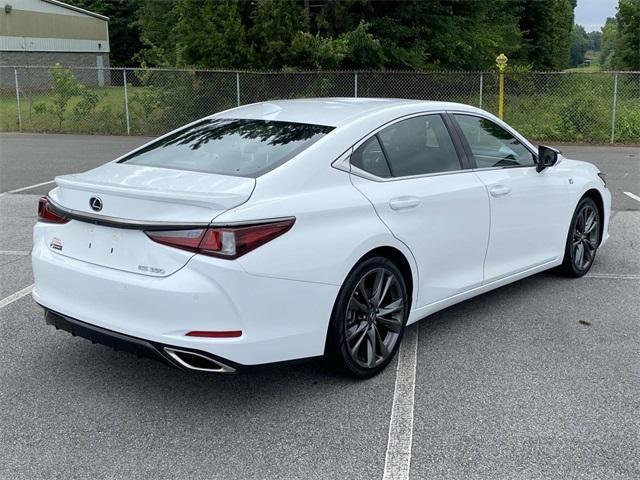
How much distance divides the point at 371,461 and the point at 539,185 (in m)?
3.00

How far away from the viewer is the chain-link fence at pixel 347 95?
739 inches

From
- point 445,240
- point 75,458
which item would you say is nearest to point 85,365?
point 75,458

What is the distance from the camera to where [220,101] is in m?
19.5

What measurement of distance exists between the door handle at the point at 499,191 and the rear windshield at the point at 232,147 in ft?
4.61

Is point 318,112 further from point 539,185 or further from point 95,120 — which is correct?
point 95,120

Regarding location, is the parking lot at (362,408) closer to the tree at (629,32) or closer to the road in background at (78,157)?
the road in background at (78,157)

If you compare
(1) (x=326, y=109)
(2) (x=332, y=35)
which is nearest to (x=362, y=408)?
(1) (x=326, y=109)

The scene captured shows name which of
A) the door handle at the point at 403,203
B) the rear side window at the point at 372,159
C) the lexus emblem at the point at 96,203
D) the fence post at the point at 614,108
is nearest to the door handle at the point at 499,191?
the door handle at the point at 403,203

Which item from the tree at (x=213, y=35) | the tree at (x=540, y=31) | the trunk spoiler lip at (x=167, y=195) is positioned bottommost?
the trunk spoiler lip at (x=167, y=195)

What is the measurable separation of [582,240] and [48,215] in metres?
4.39

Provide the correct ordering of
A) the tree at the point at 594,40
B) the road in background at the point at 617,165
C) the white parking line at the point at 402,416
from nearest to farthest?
1. the white parking line at the point at 402,416
2. the road in background at the point at 617,165
3. the tree at the point at 594,40

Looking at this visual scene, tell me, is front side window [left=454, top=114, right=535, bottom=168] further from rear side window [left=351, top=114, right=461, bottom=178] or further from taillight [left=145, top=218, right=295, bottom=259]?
taillight [left=145, top=218, right=295, bottom=259]

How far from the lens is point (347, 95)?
1917 cm

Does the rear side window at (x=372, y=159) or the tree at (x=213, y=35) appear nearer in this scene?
the rear side window at (x=372, y=159)
